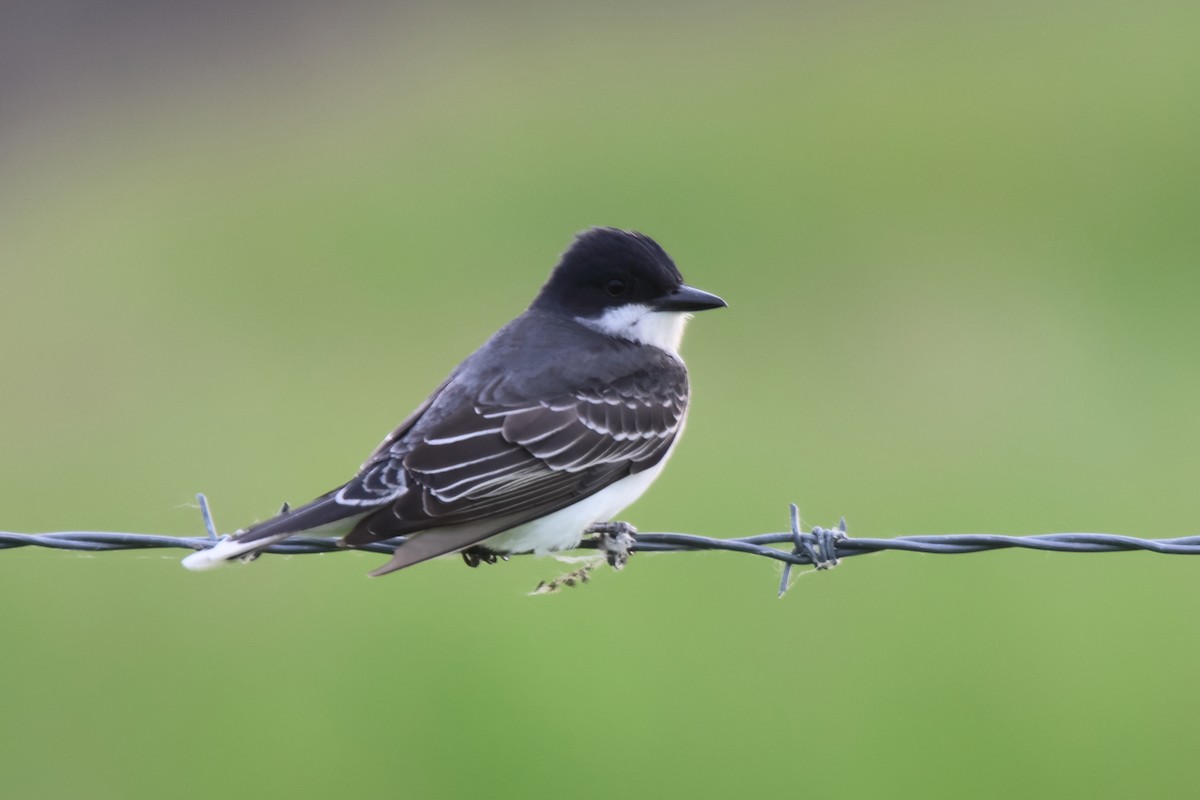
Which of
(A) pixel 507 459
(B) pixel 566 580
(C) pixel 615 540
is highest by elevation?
(A) pixel 507 459

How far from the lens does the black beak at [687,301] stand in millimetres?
7957

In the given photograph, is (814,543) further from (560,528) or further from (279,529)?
(279,529)

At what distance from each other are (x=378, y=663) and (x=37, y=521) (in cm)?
383

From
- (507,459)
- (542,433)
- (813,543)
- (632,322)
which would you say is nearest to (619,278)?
(632,322)

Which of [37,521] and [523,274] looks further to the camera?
[523,274]

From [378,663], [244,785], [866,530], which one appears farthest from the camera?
[866,530]

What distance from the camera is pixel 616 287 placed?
8.11 meters

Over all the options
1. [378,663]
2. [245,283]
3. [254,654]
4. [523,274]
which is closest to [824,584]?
[378,663]

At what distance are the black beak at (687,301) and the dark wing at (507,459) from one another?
16.0 inches

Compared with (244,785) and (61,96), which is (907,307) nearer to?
(244,785)

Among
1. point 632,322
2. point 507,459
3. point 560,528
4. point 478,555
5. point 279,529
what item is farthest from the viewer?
point 632,322

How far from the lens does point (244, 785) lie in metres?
9.83

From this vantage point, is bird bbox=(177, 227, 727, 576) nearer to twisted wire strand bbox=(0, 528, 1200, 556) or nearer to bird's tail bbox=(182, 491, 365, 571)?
bird's tail bbox=(182, 491, 365, 571)

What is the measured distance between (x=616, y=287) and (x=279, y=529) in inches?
95.5
